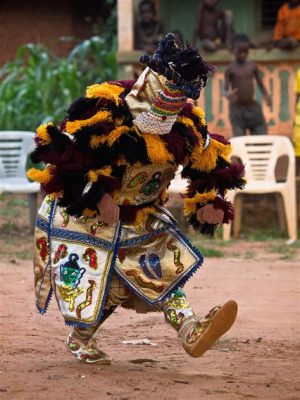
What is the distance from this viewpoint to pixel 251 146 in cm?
1169

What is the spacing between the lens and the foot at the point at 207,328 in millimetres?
5003

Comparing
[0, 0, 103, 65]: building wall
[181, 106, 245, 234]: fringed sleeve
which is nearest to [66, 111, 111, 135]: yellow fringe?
[181, 106, 245, 234]: fringed sleeve

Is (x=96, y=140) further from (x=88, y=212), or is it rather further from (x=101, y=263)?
(x=101, y=263)

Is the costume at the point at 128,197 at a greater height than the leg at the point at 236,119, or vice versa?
the costume at the point at 128,197

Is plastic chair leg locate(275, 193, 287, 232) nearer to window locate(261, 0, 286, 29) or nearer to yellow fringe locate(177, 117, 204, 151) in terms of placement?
window locate(261, 0, 286, 29)

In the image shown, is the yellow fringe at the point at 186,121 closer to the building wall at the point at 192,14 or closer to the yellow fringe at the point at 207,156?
the yellow fringe at the point at 207,156

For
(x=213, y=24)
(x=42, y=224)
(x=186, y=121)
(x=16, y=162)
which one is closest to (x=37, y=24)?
(x=213, y=24)

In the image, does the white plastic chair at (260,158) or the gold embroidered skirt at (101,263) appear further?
the white plastic chair at (260,158)

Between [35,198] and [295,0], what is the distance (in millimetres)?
4661

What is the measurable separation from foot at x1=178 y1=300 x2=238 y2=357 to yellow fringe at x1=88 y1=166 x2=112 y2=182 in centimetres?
80

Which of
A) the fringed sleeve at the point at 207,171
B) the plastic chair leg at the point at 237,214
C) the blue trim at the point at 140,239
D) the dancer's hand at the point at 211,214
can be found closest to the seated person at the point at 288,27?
the plastic chair leg at the point at 237,214

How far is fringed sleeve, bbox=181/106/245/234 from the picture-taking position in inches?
214

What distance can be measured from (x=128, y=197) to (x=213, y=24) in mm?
9088

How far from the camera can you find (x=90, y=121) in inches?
200
